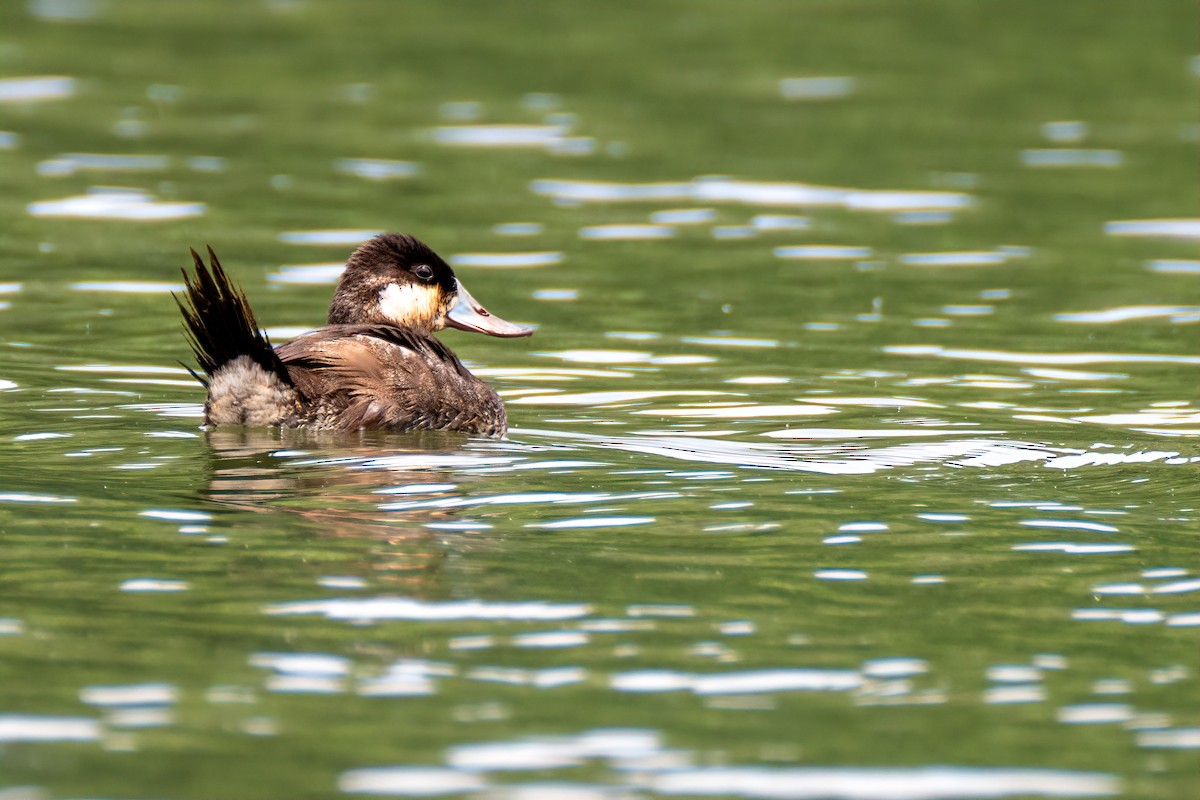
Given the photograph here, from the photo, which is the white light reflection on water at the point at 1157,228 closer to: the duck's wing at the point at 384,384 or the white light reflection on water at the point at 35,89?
the duck's wing at the point at 384,384

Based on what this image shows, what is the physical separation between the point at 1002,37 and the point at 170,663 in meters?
18.7

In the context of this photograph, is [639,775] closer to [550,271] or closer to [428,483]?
[428,483]

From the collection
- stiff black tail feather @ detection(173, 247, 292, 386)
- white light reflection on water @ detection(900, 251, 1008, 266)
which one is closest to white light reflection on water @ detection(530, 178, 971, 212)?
white light reflection on water @ detection(900, 251, 1008, 266)

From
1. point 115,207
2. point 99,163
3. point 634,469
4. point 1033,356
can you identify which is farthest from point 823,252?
point 634,469

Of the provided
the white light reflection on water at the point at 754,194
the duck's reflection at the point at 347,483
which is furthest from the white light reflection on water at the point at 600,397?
the white light reflection on water at the point at 754,194

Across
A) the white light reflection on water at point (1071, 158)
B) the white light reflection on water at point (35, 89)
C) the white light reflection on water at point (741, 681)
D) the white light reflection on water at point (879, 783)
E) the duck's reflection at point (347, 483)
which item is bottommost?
the white light reflection on water at point (879, 783)

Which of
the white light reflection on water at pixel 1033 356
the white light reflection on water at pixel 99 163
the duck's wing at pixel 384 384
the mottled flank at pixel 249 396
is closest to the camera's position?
the mottled flank at pixel 249 396

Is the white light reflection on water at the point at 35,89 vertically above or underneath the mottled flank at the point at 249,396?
above

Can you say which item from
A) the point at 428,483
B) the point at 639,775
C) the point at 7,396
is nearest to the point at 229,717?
the point at 639,775

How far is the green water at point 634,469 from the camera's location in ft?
17.6

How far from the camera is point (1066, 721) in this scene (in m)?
5.55

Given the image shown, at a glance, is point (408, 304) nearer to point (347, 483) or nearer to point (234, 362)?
point (234, 362)

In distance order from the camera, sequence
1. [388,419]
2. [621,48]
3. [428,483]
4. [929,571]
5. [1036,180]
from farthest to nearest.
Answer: [621,48] → [1036,180] → [388,419] → [428,483] → [929,571]

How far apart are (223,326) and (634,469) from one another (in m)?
1.71
